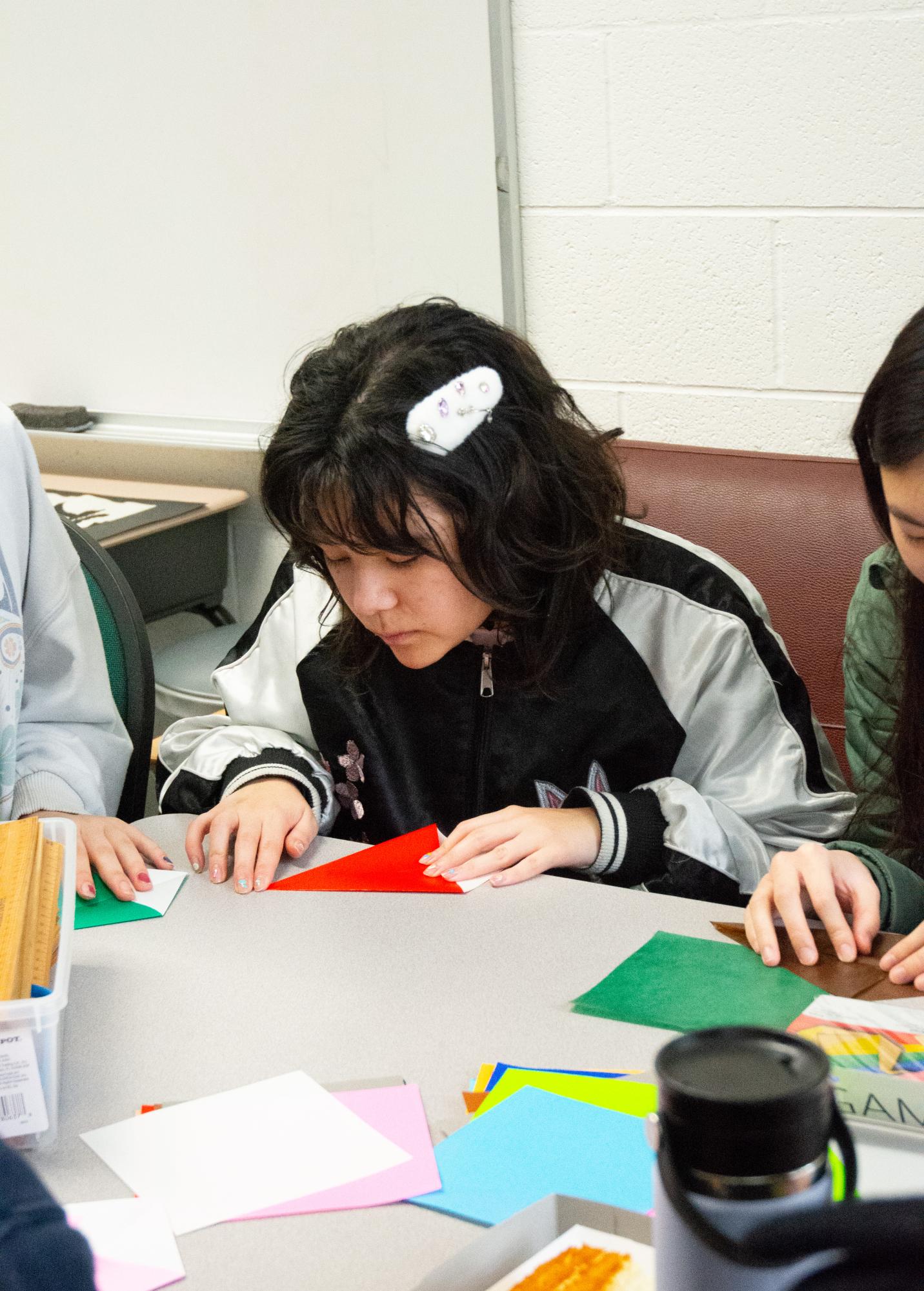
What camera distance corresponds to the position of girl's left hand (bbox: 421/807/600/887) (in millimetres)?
1018

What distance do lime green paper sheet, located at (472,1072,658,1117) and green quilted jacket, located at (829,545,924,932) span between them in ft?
1.66

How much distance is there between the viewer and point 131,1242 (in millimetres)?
635

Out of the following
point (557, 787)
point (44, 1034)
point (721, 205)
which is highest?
point (721, 205)

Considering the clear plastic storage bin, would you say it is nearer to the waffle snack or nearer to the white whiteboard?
the waffle snack

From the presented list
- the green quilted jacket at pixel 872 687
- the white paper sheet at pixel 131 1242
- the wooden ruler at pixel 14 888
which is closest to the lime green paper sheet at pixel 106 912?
the wooden ruler at pixel 14 888

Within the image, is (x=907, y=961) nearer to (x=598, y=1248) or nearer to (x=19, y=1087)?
(x=598, y=1248)

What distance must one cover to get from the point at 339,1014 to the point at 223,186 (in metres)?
1.86

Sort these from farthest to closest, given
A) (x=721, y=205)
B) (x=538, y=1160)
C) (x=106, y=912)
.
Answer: (x=721, y=205), (x=106, y=912), (x=538, y=1160)

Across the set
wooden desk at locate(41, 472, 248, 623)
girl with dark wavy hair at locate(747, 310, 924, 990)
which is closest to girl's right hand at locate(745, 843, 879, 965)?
girl with dark wavy hair at locate(747, 310, 924, 990)

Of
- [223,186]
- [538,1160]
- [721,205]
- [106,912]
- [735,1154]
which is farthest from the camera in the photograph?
[223,186]

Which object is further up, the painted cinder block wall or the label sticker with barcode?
the painted cinder block wall

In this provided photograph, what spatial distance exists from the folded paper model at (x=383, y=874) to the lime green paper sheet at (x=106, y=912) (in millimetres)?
100

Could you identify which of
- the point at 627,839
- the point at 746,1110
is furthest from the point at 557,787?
the point at 746,1110

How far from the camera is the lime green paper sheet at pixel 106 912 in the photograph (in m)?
0.98
